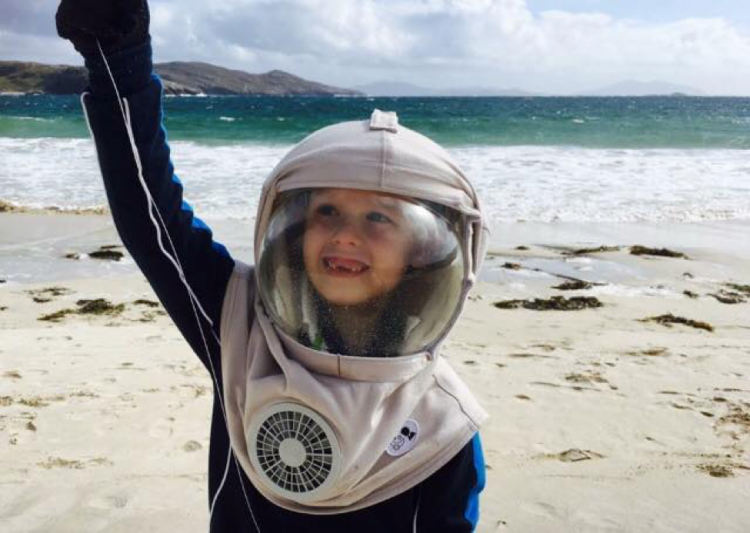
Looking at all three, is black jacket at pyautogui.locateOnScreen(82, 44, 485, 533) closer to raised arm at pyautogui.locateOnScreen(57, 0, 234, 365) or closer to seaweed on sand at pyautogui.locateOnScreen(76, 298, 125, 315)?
raised arm at pyautogui.locateOnScreen(57, 0, 234, 365)

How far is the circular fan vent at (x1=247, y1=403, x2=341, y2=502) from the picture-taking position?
1.35 meters

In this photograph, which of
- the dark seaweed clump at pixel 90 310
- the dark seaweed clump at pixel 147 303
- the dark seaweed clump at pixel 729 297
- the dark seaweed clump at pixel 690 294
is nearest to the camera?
the dark seaweed clump at pixel 90 310

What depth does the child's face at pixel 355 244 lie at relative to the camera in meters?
1.43

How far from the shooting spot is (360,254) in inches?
56.2

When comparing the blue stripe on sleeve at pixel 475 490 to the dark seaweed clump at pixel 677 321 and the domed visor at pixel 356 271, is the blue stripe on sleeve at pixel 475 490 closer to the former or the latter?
the domed visor at pixel 356 271

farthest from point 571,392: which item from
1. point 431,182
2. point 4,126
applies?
point 4,126

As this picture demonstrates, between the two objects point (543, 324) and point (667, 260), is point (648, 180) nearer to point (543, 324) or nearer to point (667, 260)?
point (667, 260)

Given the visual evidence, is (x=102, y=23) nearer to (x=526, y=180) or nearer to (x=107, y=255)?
(x=107, y=255)

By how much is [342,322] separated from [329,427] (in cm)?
20

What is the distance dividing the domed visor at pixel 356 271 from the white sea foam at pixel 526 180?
28.8 ft

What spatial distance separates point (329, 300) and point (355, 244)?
0.38 ft

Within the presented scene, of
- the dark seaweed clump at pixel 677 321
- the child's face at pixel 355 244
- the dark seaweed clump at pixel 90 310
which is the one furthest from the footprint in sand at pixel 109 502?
the dark seaweed clump at pixel 677 321

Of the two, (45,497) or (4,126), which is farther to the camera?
(4,126)

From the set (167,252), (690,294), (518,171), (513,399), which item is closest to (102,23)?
(167,252)
